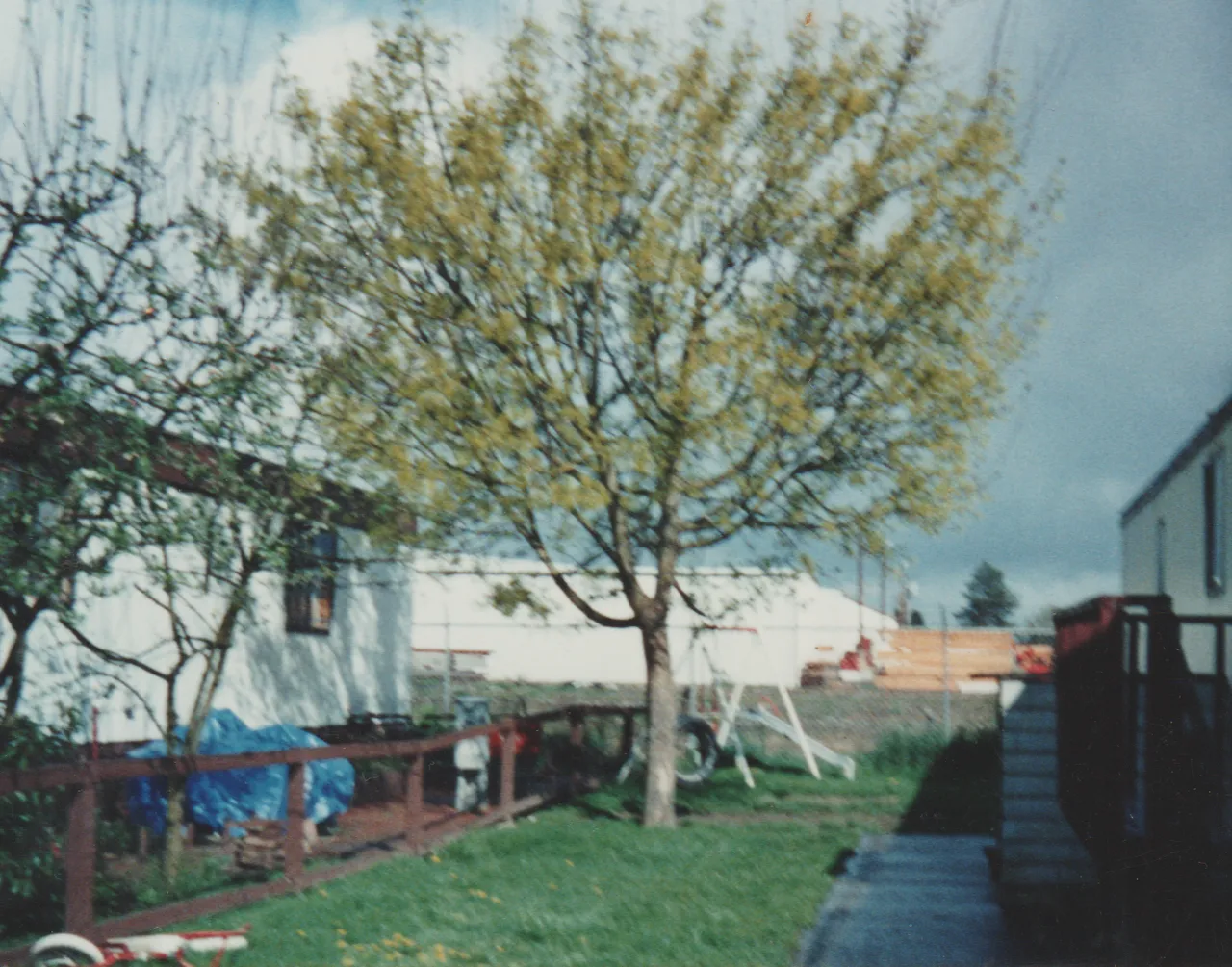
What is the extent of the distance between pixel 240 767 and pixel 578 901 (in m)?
2.31

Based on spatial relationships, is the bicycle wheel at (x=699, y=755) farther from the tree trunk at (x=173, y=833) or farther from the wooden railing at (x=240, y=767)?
the tree trunk at (x=173, y=833)

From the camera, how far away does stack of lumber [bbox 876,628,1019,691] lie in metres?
33.7

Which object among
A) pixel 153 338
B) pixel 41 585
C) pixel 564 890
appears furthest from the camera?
pixel 564 890

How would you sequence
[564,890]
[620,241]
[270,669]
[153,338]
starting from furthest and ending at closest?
1. [270,669]
2. [620,241]
3. [564,890]
4. [153,338]

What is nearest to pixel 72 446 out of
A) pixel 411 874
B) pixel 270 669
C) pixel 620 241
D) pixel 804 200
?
pixel 411 874

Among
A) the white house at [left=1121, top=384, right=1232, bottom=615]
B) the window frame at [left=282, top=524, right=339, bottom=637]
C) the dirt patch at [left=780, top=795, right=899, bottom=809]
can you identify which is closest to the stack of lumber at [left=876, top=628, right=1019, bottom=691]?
the white house at [left=1121, top=384, right=1232, bottom=615]

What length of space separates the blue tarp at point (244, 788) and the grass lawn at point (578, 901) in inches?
56.8

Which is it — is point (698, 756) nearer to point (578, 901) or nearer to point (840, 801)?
point (840, 801)

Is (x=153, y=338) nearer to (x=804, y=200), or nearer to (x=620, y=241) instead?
(x=620, y=241)

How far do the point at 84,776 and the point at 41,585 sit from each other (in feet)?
3.16

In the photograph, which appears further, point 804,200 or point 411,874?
point 804,200

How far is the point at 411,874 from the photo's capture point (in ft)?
32.3

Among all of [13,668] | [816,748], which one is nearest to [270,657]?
[816,748]

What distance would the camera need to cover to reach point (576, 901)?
911 cm
